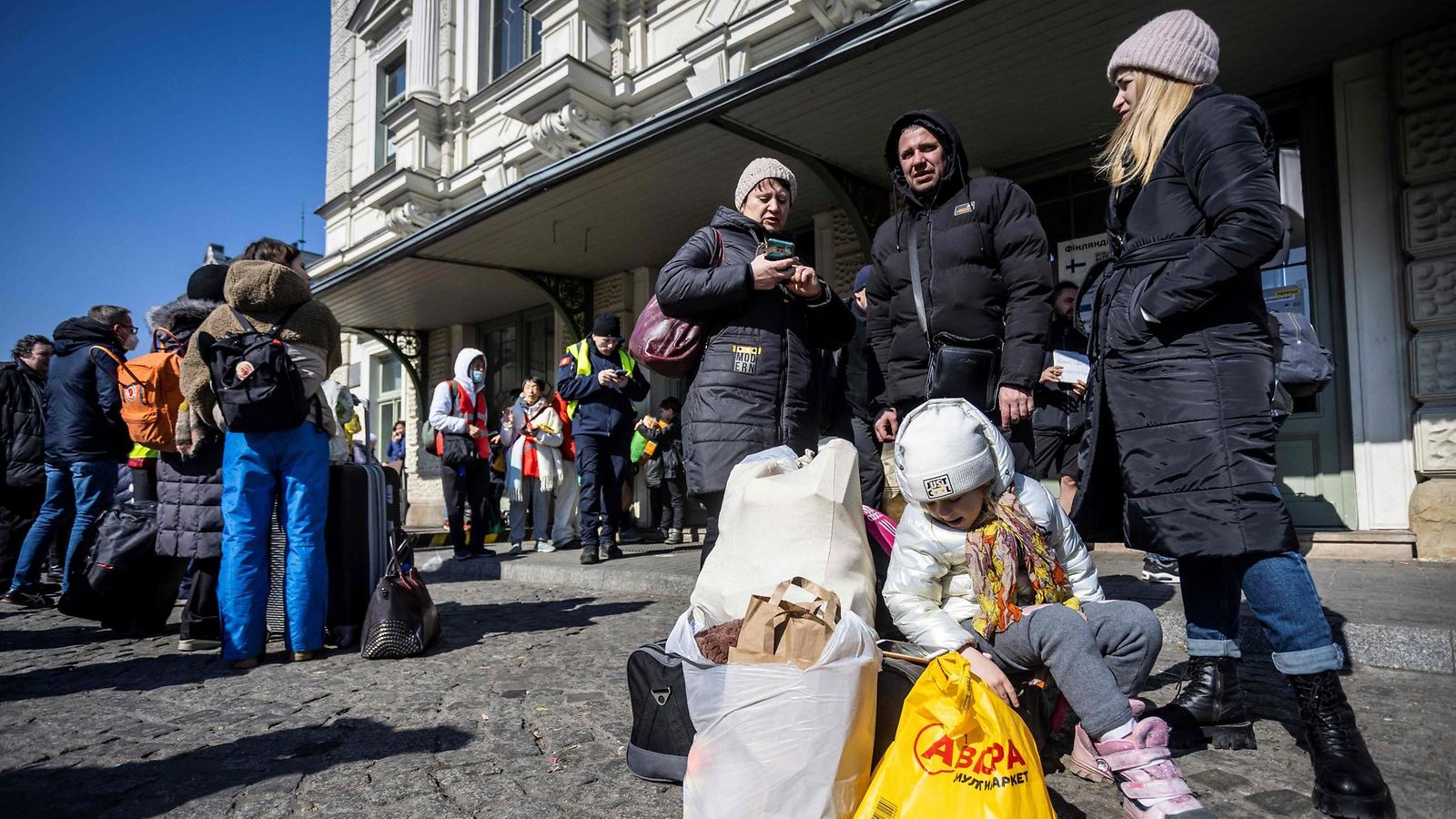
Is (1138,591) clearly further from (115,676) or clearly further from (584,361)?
(115,676)

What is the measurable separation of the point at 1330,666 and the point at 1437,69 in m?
5.14

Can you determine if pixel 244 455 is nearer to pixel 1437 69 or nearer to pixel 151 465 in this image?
pixel 151 465

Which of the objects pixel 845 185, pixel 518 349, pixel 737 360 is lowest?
pixel 737 360

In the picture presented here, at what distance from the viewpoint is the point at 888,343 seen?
298 cm

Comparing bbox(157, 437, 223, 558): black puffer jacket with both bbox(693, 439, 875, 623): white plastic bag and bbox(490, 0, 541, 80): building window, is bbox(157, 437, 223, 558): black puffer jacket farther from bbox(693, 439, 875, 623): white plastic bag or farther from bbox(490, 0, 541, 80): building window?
bbox(490, 0, 541, 80): building window

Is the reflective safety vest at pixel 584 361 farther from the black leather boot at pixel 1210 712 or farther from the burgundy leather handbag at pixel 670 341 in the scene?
the black leather boot at pixel 1210 712

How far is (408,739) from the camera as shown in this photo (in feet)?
8.02

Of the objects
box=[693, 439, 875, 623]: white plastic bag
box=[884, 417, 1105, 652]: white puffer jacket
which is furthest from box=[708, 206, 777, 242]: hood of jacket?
box=[884, 417, 1105, 652]: white puffer jacket

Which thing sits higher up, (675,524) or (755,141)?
(755,141)

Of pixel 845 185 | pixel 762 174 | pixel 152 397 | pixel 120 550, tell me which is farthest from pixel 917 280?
pixel 845 185

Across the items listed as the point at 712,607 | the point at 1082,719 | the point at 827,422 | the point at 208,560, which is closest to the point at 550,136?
the point at 208,560

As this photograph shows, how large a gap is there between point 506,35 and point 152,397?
10502 millimetres

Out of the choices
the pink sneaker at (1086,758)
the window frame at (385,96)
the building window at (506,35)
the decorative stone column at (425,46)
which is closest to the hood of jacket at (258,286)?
the pink sneaker at (1086,758)

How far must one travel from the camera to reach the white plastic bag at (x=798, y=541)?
208 centimetres
